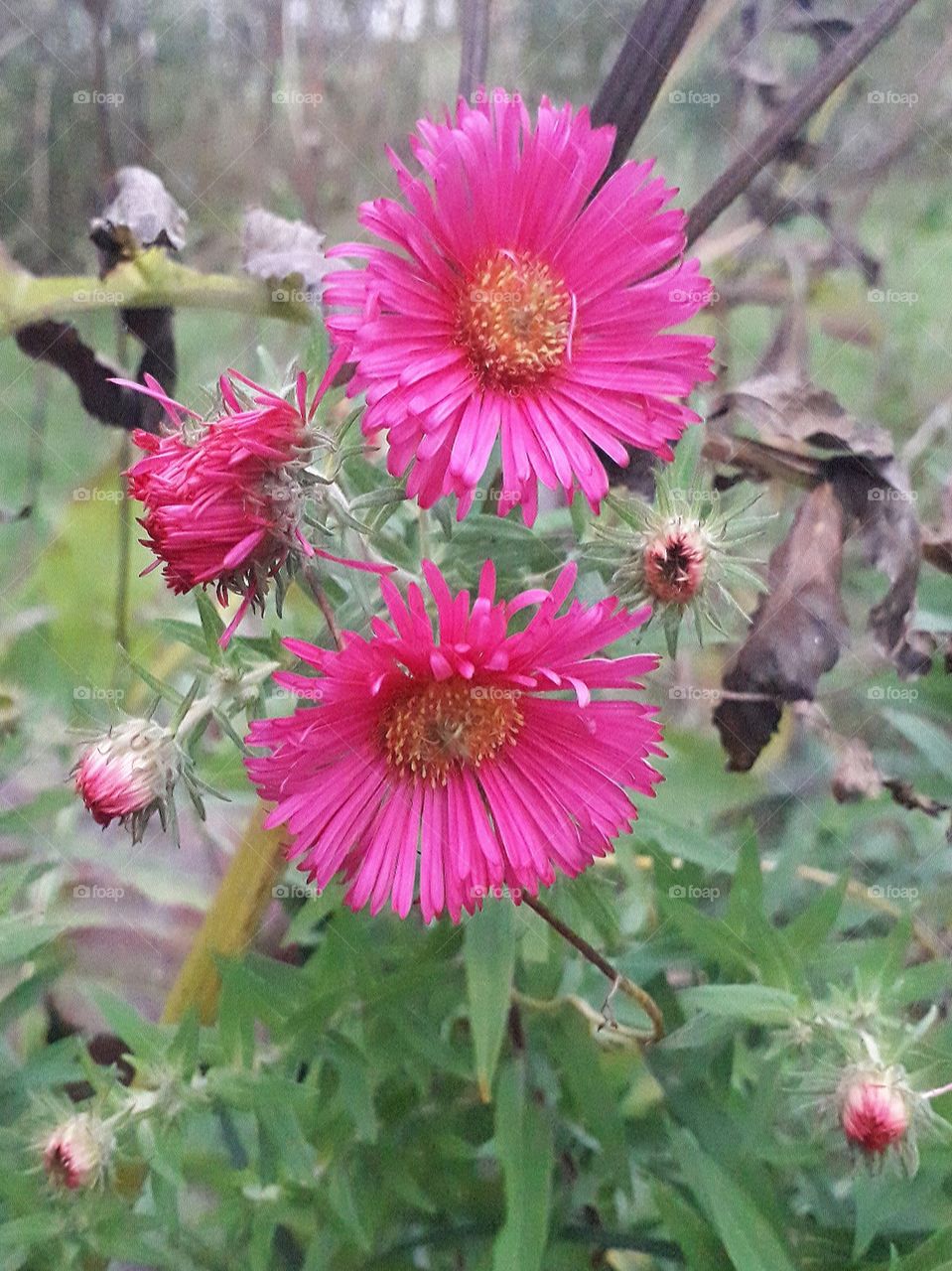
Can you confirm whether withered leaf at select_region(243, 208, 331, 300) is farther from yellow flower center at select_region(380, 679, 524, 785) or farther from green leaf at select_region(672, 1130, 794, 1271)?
green leaf at select_region(672, 1130, 794, 1271)

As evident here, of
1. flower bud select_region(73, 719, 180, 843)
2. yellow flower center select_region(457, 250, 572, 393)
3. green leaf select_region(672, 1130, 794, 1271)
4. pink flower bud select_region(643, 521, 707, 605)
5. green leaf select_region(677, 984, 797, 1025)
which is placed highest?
yellow flower center select_region(457, 250, 572, 393)

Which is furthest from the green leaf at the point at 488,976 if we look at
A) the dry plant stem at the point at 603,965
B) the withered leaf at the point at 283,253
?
the withered leaf at the point at 283,253

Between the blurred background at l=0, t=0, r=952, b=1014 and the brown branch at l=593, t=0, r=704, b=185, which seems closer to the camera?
the brown branch at l=593, t=0, r=704, b=185

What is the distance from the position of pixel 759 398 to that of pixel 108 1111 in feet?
2.13

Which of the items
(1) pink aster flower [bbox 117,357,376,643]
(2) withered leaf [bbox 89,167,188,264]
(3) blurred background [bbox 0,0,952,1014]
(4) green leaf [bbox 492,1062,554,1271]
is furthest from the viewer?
(3) blurred background [bbox 0,0,952,1014]

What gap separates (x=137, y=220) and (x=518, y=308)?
0.35m

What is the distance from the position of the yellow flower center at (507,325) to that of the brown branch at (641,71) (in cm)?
18

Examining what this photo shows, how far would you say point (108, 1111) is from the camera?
27.8 inches

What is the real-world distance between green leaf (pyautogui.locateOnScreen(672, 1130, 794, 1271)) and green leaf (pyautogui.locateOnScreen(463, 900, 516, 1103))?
0.17 metres

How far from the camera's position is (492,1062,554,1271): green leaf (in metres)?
0.69

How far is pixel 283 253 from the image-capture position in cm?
81

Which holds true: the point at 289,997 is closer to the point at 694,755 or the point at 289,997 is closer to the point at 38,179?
the point at 694,755

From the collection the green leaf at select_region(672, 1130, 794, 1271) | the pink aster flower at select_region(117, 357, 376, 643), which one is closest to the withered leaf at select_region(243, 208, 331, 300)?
the pink aster flower at select_region(117, 357, 376, 643)

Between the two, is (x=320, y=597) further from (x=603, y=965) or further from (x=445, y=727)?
(x=603, y=965)
